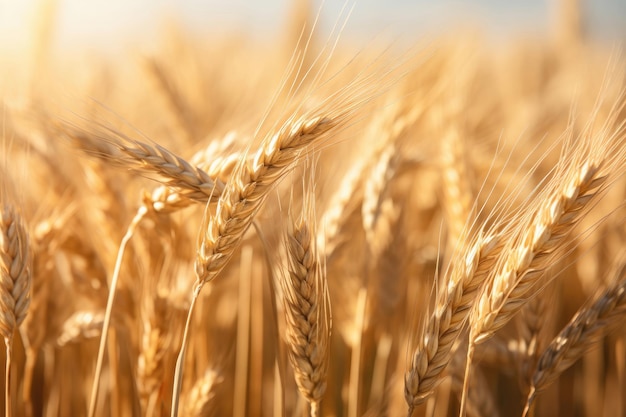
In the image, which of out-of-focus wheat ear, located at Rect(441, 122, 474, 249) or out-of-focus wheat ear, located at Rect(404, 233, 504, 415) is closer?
out-of-focus wheat ear, located at Rect(404, 233, 504, 415)

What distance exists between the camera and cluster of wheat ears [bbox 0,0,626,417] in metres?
1.02

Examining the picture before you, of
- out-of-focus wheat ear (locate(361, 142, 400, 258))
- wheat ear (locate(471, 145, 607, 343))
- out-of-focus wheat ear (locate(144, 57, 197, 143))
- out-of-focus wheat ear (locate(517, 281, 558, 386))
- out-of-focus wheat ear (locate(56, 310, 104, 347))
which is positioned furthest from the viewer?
out-of-focus wheat ear (locate(144, 57, 197, 143))

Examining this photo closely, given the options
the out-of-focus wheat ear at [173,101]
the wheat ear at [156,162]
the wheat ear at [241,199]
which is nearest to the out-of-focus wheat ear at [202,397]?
the wheat ear at [241,199]

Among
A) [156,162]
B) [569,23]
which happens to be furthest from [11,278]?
[569,23]

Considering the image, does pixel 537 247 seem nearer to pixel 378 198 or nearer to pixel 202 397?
pixel 378 198

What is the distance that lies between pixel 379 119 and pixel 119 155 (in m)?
0.98

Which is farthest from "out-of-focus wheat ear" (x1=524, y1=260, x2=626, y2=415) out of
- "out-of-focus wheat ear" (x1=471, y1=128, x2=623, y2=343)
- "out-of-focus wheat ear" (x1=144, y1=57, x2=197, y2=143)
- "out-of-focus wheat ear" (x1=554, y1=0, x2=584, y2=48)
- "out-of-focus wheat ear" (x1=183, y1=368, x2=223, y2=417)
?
"out-of-focus wheat ear" (x1=554, y1=0, x2=584, y2=48)

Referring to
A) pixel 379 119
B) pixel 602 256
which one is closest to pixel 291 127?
pixel 379 119

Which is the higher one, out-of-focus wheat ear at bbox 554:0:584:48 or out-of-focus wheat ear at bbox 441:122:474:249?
out-of-focus wheat ear at bbox 554:0:584:48

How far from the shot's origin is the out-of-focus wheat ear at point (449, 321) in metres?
0.98

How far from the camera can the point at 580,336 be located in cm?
112

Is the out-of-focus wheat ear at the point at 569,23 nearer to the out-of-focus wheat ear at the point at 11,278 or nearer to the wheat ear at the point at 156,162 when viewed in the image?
the wheat ear at the point at 156,162

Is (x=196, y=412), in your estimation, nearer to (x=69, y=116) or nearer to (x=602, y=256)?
(x=69, y=116)

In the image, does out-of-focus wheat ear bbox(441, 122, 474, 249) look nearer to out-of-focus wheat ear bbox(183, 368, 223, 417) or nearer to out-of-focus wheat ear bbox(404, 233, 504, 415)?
out-of-focus wheat ear bbox(404, 233, 504, 415)
